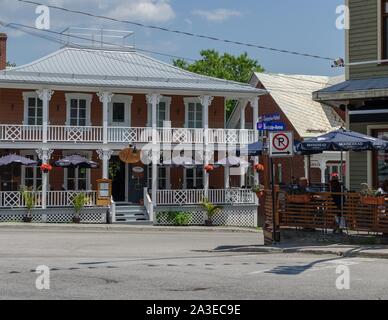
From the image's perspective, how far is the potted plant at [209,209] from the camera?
33531 millimetres

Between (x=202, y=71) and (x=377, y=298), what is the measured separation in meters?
54.2

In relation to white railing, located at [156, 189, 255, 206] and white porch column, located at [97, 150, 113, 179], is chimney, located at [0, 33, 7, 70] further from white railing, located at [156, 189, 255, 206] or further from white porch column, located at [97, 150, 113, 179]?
white railing, located at [156, 189, 255, 206]

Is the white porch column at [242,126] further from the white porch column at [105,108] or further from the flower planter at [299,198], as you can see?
the flower planter at [299,198]

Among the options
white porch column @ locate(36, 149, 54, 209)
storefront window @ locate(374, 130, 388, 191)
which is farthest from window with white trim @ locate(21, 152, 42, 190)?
storefront window @ locate(374, 130, 388, 191)

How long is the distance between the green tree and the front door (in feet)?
93.5

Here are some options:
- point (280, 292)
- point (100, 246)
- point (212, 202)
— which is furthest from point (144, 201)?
point (280, 292)

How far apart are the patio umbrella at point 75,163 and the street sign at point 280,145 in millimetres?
15836

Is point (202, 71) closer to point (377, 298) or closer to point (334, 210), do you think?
point (334, 210)

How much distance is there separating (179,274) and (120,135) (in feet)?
70.2

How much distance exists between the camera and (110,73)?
34906mm

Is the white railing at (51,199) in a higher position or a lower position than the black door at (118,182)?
lower

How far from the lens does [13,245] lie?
1966 cm

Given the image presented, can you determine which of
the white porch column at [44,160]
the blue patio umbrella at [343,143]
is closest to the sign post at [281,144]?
the blue patio umbrella at [343,143]

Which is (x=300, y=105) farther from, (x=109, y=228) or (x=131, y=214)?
(x=109, y=228)
